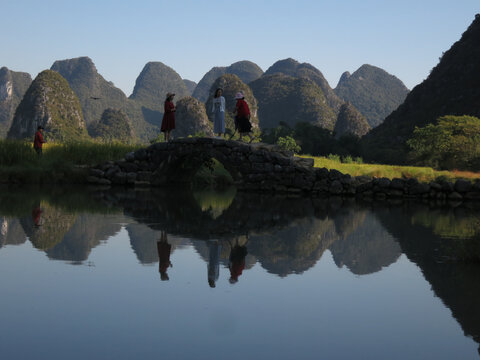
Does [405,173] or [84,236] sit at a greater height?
[405,173]

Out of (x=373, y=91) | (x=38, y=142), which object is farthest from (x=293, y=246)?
(x=373, y=91)

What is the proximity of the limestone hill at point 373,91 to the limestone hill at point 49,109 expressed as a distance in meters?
92.9

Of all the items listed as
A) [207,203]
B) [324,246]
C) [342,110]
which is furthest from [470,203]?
[342,110]

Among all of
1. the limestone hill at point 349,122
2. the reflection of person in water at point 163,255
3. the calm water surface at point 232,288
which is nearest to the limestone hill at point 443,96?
the limestone hill at point 349,122

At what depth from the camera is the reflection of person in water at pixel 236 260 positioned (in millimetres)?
5433

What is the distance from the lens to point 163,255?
6.32 metres

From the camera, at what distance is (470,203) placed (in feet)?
48.5

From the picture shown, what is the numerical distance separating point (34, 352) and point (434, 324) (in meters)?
2.83

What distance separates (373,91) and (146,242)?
618 ft

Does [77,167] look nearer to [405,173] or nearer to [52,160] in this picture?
[52,160]

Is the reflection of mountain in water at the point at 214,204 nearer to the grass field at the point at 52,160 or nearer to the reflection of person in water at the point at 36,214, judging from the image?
the reflection of person in water at the point at 36,214

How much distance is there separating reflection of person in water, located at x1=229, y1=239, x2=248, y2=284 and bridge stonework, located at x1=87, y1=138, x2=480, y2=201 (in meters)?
9.80

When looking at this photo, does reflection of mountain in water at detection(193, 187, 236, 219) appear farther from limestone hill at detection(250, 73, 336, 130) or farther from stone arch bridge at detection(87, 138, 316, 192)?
limestone hill at detection(250, 73, 336, 130)

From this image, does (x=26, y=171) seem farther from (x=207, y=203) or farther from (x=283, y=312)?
(x=283, y=312)
